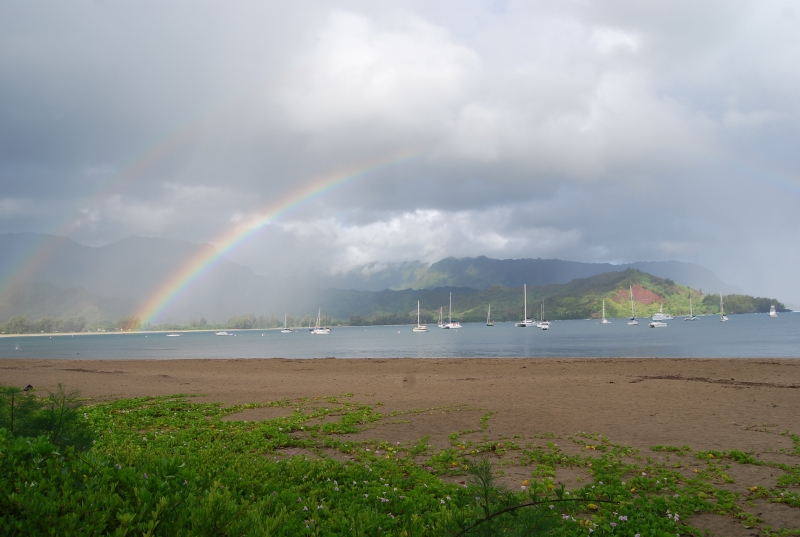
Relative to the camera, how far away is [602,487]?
735 centimetres

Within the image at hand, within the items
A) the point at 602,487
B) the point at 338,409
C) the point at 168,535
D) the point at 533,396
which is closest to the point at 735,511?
the point at 602,487

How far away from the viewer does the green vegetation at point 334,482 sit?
10.8 feet

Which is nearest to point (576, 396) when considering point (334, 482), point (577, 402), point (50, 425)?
point (577, 402)

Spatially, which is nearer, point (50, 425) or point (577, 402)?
point (50, 425)

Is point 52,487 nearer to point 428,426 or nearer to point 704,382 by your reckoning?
point 428,426

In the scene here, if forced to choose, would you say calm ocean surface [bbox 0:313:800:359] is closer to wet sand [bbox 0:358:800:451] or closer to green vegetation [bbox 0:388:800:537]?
wet sand [bbox 0:358:800:451]

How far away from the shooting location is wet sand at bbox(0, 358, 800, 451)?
12.6 m

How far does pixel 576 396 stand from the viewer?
19.5 metres

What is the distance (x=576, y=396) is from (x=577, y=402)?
170 cm

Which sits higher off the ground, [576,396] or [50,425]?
[50,425]

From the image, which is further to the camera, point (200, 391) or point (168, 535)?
point (200, 391)

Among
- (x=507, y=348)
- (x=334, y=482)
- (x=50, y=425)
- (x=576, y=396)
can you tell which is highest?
(x=50, y=425)

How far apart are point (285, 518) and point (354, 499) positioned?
7.77 ft

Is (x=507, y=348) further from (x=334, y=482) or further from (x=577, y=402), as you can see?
(x=334, y=482)
